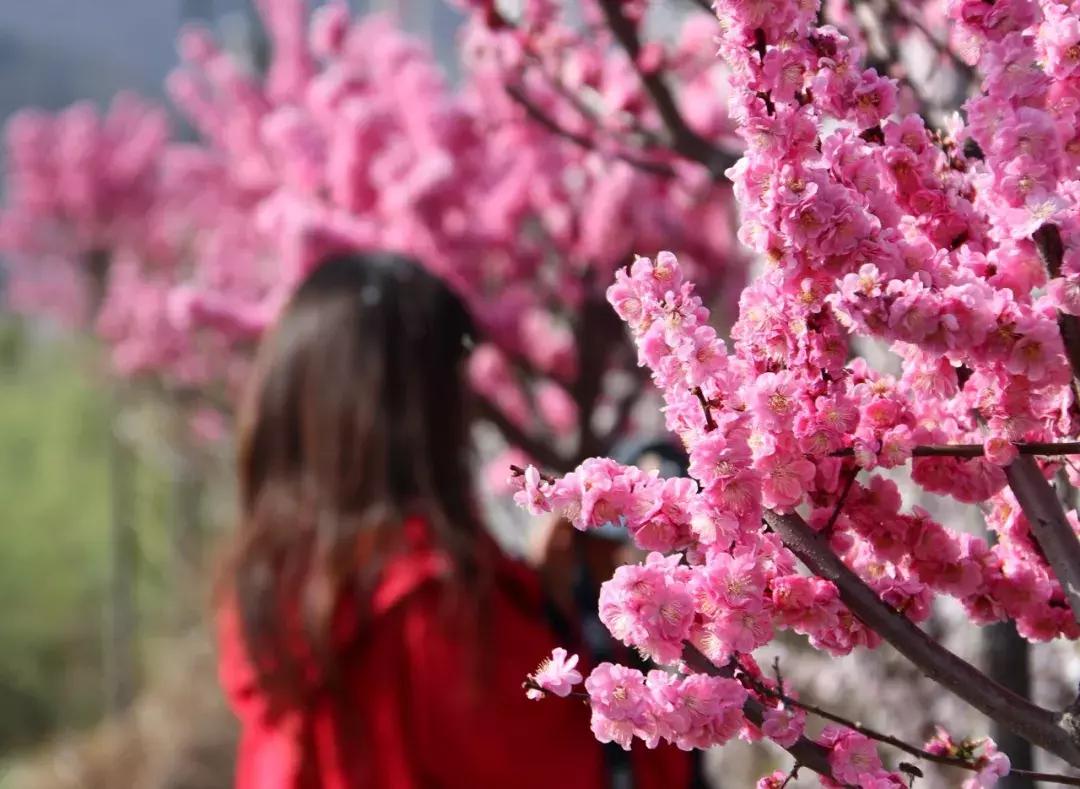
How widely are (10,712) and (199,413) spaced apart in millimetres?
1697

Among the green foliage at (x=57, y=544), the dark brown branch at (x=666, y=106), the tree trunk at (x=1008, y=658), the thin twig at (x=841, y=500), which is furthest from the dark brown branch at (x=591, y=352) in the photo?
the green foliage at (x=57, y=544)

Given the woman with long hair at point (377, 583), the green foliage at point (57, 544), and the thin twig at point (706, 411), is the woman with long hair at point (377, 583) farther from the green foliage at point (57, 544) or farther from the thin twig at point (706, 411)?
the green foliage at point (57, 544)

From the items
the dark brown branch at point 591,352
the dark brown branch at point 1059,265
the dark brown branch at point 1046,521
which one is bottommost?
the dark brown branch at point 1046,521

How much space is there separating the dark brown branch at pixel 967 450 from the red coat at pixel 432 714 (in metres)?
0.88

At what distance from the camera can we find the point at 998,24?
682 millimetres

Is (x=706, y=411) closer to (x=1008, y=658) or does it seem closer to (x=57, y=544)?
(x=1008, y=658)

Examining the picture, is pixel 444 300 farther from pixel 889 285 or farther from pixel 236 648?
pixel 889 285

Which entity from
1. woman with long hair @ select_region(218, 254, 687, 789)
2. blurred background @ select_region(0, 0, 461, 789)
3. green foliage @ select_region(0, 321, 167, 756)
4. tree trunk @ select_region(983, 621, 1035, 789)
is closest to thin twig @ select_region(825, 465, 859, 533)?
tree trunk @ select_region(983, 621, 1035, 789)

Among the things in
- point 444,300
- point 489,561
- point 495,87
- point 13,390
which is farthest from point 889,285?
point 13,390

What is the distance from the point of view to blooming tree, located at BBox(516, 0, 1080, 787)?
2.17 feet

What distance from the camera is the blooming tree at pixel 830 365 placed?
663 mm

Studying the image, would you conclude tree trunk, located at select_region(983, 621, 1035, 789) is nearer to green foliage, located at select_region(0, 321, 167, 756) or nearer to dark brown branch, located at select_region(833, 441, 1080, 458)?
dark brown branch, located at select_region(833, 441, 1080, 458)

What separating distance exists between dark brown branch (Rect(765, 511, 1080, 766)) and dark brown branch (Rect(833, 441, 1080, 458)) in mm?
61

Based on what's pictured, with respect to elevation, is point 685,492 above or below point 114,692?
below
